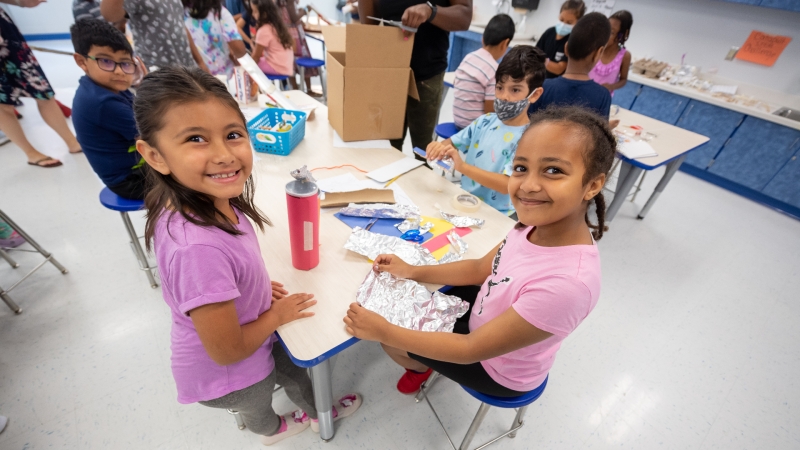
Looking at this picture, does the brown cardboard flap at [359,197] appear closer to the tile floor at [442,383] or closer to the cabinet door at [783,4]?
the tile floor at [442,383]

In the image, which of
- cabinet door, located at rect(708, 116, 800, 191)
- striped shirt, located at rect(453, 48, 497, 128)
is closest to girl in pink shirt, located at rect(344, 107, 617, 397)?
striped shirt, located at rect(453, 48, 497, 128)

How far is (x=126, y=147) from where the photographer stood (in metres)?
1.49

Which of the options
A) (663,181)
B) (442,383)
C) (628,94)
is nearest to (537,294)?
(442,383)

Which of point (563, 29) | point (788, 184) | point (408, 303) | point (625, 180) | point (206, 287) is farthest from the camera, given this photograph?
point (788, 184)

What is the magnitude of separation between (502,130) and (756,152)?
129 inches

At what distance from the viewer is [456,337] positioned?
2.67 ft

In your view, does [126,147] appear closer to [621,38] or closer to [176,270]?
[176,270]

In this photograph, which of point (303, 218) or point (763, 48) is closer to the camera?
point (303, 218)

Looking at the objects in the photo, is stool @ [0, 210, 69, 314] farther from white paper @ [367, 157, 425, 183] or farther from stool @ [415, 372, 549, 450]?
stool @ [415, 372, 549, 450]

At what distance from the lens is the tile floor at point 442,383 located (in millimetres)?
1270

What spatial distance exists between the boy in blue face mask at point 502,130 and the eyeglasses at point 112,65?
136 centimetres

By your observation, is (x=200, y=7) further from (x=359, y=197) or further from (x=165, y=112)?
(x=165, y=112)

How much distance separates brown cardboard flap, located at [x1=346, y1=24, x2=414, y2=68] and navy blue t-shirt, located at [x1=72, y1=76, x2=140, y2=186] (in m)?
0.97

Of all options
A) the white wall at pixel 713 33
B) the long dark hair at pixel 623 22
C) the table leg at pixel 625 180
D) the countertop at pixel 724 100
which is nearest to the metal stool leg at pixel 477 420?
the table leg at pixel 625 180
